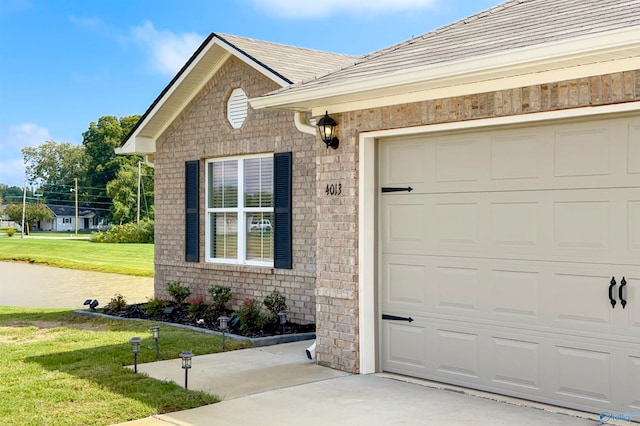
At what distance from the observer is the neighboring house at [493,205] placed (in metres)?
5.70

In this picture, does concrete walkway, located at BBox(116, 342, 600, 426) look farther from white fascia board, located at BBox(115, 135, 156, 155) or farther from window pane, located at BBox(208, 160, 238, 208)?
white fascia board, located at BBox(115, 135, 156, 155)

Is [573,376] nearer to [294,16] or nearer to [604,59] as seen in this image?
[604,59]

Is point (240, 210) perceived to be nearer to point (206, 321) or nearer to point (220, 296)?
A: point (220, 296)

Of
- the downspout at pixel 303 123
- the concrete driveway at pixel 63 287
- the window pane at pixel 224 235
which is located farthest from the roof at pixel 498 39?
the concrete driveway at pixel 63 287

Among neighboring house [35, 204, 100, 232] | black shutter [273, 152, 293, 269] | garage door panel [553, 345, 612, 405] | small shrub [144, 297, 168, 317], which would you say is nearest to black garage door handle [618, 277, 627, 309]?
garage door panel [553, 345, 612, 405]

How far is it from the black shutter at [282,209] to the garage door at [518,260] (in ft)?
11.9

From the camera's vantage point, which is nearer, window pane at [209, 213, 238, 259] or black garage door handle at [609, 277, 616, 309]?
black garage door handle at [609, 277, 616, 309]

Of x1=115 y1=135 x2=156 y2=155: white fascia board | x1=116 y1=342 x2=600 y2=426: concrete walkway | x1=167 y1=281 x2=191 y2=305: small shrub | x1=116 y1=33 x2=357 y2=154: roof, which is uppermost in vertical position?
x1=116 y1=33 x2=357 y2=154: roof

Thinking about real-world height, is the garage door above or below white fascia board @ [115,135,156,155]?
below

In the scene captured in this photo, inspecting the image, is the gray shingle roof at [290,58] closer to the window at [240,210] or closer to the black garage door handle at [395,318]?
the window at [240,210]

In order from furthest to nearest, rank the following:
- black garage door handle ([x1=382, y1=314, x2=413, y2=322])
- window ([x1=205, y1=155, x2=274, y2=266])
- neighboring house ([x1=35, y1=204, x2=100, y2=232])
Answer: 1. neighboring house ([x1=35, y1=204, x2=100, y2=232])
2. window ([x1=205, y1=155, x2=274, y2=266])
3. black garage door handle ([x1=382, y1=314, x2=413, y2=322])

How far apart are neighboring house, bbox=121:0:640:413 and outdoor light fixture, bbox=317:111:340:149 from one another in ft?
0.27

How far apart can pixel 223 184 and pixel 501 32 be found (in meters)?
6.75

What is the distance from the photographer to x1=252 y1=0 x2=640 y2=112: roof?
5.40 m
